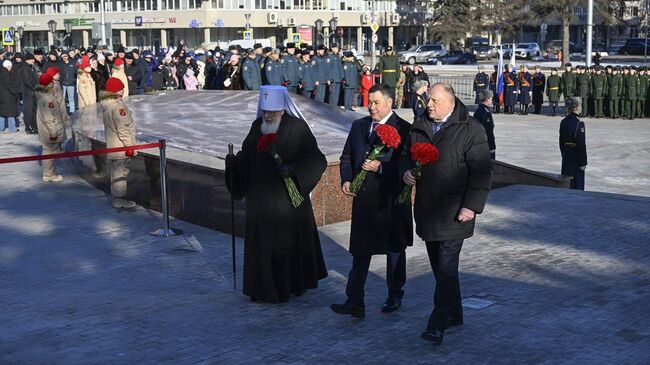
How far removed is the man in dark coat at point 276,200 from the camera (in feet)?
26.6

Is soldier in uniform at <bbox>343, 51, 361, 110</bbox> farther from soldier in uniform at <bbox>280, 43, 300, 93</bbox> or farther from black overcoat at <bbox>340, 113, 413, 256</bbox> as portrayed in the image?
black overcoat at <bbox>340, 113, 413, 256</bbox>

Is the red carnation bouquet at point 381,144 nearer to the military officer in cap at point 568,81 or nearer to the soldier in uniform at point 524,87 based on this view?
the military officer in cap at point 568,81

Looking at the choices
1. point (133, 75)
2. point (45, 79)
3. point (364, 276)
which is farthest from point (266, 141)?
point (133, 75)

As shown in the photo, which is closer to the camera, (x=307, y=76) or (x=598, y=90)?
(x=307, y=76)

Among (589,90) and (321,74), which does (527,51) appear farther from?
(321,74)

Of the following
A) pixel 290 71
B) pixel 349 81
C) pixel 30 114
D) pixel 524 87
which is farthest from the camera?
pixel 524 87

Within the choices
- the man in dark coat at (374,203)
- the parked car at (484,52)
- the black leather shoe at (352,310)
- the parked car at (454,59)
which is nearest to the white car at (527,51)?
the parked car at (484,52)

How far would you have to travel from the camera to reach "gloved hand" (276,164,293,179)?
7.94 metres

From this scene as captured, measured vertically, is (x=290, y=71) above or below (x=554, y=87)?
above

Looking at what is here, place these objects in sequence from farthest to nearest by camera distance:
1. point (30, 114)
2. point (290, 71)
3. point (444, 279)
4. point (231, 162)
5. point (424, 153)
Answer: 1. point (290, 71)
2. point (30, 114)
3. point (231, 162)
4. point (444, 279)
5. point (424, 153)

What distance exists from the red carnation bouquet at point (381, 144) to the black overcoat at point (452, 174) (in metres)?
0.35

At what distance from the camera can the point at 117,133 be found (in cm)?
1269

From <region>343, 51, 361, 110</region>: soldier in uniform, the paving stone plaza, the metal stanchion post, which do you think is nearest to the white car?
<region>343, 51, 361, 110</region>: soldier in uniform

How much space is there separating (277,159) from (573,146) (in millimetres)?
7292
